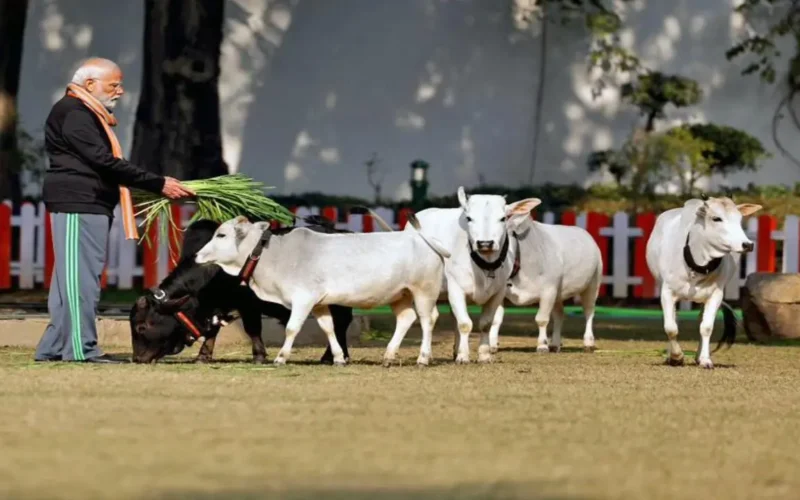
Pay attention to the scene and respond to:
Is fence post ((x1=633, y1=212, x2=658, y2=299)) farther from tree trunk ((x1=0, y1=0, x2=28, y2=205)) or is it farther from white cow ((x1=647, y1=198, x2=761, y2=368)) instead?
white cow ((x1=647, y1=198, x2=761, y2=368))

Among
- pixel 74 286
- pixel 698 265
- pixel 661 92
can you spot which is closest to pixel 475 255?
pixel 698 265

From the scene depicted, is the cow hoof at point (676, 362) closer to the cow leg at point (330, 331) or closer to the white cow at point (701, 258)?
the white cow at point (701, 258)

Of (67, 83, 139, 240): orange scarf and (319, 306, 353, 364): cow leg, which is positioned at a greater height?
(67, 83, 139, 240): orange scarf

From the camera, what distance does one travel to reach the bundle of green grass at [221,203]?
13188 millimetres

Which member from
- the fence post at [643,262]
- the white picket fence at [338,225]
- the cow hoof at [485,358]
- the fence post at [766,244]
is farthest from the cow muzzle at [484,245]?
the fence post at [766,244]

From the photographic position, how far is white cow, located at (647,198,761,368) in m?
13.4

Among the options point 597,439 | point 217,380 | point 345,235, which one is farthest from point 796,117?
point 597,439

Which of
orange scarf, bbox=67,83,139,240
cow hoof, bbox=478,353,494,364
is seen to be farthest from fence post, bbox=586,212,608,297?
orange scarf, bbox=67,83,139,240

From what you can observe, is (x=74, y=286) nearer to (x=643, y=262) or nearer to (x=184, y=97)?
(x=184, y=97)

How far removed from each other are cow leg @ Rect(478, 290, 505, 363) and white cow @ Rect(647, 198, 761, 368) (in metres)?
1.27

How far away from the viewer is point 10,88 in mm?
23844

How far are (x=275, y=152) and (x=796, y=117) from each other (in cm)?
782

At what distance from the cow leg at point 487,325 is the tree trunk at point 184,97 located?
9106 mm

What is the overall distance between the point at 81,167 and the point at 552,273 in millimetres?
4435
